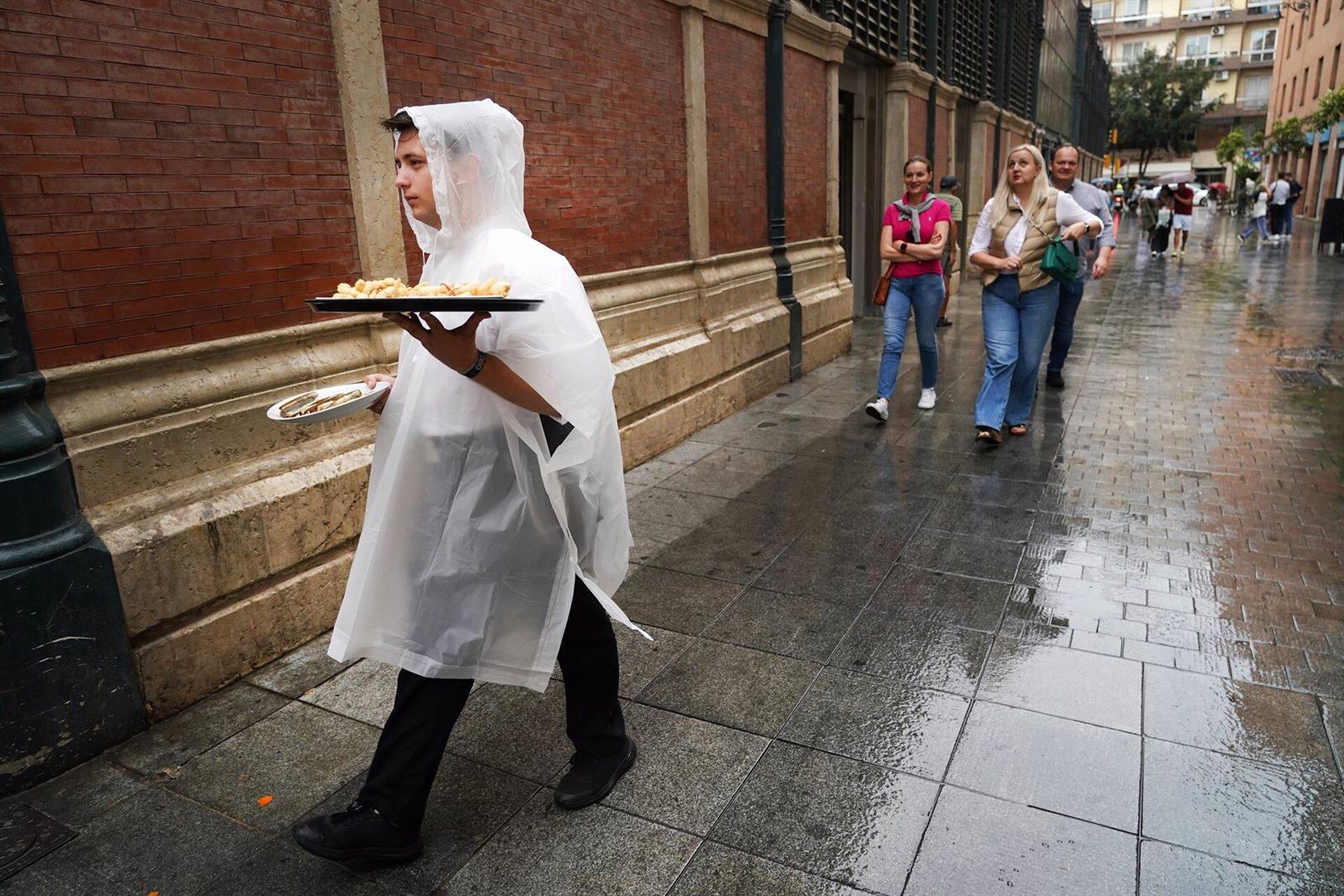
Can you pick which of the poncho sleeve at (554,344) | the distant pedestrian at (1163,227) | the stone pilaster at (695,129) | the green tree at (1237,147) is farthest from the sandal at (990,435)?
the green tree at (1237,147)

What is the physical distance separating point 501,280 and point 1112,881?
218 cm

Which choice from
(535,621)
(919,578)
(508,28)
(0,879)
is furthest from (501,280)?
(508,28)

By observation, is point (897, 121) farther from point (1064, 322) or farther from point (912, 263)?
point (912, 263)

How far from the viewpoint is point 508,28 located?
5.18 m

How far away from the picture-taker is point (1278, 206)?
25.3 meters

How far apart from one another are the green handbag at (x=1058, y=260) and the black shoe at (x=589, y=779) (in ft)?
15.1

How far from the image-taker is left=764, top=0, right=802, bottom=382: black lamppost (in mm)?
8469

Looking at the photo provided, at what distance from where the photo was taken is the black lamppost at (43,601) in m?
2.77

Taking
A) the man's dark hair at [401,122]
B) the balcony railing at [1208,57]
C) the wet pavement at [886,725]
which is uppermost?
the balcony railing at [1208,57]

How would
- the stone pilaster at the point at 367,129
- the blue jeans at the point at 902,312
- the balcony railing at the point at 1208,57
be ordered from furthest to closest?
the balcony railing at the point at 1208,57 < the blue jeans at the point at 902,312 < the stone pilaster at the point at 367,129

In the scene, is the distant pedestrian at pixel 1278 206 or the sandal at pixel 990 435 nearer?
the sandal at pixel 990 435

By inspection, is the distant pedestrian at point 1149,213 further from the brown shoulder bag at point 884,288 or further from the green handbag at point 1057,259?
the green handbag at point 1057,259

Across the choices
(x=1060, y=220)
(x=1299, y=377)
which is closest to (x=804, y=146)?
(x=1060, y=220)

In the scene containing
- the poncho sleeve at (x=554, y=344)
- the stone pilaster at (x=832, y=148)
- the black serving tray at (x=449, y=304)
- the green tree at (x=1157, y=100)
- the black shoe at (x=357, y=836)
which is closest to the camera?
the black serving tray at (x=449, y=304)
